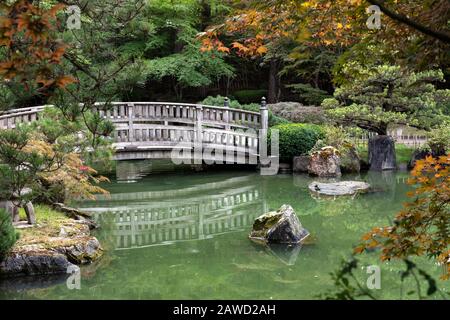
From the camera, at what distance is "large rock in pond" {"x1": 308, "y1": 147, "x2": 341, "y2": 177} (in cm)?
1419

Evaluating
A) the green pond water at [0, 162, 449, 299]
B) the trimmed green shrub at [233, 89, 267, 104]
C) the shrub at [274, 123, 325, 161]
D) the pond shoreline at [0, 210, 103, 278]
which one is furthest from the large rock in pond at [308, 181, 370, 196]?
the trimmed green shrub at [233, 89, 267, 104]

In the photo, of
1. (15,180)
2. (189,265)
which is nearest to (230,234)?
(189,265)

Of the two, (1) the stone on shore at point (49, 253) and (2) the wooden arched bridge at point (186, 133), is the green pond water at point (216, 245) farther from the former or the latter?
(2) the wooden arched bridge at point (186, 133)

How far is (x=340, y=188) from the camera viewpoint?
1182 centimetres

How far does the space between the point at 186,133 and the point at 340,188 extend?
14.9 ft

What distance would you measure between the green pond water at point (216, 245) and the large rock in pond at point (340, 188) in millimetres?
262

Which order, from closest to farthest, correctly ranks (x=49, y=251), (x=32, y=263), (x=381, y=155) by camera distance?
(x=32, y=263), (x=49, y=251), (x=381, y=155)

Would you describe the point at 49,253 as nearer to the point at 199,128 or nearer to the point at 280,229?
the point at 280,229

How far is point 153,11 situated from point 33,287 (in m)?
16.5

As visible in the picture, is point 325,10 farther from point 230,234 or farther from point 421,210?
point 230,234

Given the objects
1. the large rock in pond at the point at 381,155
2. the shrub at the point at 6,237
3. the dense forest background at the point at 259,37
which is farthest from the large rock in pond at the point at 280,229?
the large rock in pond at the point at 381,155

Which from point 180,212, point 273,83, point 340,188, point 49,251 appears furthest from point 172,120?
point 273,83

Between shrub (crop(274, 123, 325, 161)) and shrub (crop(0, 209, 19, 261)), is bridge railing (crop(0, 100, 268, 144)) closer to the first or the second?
shrub (crop(274, 123, 325, 161))

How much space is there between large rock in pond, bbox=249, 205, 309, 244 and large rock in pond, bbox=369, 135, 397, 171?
7515mm
